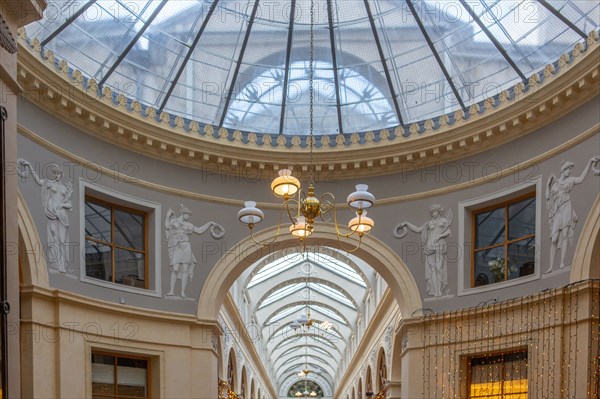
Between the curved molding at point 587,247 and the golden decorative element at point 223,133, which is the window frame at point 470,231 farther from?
the golden decorative element at point 223,133

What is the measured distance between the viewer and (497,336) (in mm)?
13750

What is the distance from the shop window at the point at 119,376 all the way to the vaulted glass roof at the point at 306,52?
4.83 m

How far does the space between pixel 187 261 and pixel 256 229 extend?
154 cm

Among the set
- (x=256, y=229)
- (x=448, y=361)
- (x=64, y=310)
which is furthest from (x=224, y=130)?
(x=448, y=361)

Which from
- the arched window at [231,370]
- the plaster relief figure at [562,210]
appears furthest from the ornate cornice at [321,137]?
the arched window at [231,370]

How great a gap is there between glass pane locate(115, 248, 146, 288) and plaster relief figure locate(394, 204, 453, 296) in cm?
528

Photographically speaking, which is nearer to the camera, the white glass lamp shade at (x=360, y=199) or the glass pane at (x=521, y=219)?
the white glass lamp shade at (x=360, y=199)

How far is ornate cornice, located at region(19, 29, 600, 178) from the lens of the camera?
12.5m

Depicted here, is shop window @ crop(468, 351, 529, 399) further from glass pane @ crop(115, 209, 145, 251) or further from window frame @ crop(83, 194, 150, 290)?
glass pane @ crop(115, 209, 145, 251)

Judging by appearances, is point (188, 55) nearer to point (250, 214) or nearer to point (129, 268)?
point (129, 268)

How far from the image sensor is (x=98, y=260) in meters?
14.1

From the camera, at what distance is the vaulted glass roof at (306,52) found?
544 inches

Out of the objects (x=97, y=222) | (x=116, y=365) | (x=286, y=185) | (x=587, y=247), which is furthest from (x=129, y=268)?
(x=587, y=247)

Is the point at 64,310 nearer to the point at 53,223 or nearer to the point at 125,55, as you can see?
the point at 53,223
